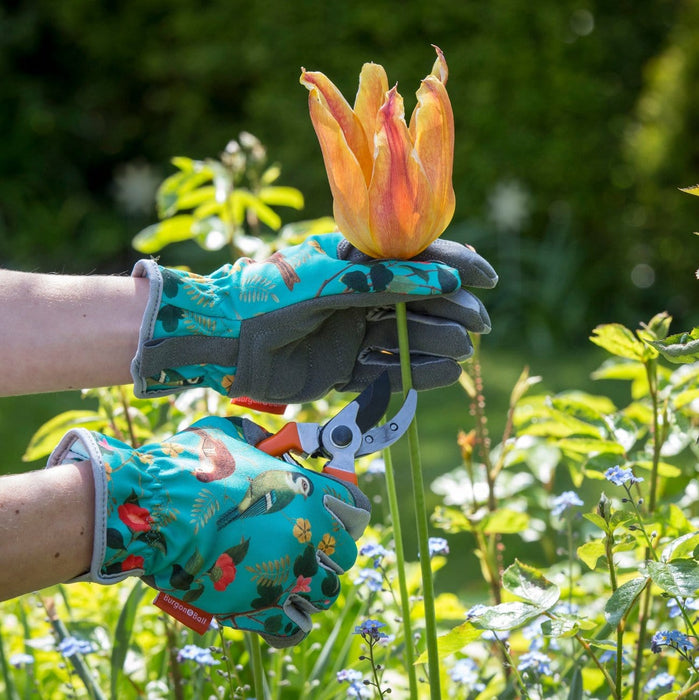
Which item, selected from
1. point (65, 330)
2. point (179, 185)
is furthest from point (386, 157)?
point (179, 185)

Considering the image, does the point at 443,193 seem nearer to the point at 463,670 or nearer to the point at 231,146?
the point at 463,670

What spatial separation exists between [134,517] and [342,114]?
569 mm

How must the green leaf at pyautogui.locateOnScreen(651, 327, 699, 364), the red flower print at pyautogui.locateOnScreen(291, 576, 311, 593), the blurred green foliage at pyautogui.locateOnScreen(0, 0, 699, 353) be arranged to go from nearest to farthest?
the green leaf at pyautogui.locateOnScreen(651, 327, 699, 364) → the red flower print at pyautogui.locateOnScreen(291, 576, 311, 593) → the blurred green foliage at pyautogui.locateOnScreen(0, 0, 699, 353)

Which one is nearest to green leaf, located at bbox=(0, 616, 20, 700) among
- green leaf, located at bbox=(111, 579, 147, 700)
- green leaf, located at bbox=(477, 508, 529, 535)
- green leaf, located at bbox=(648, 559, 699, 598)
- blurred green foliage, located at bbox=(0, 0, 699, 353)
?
green leaf, located at bbox=(111, 579, 147, 700)

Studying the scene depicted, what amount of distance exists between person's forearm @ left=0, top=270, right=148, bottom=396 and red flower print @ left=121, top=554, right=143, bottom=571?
1.22 ft

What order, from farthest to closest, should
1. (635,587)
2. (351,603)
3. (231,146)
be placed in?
1. (231,146)
2. (351,603)
3. (635,587)

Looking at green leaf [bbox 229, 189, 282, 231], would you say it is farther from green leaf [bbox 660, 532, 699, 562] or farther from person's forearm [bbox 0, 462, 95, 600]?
green leaf [bbox 660, 532, 699, 562]

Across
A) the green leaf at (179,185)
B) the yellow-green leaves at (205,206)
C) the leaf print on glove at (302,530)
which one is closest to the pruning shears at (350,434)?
the leaf print on glove at (302,530)

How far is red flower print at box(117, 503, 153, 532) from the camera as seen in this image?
1.09m

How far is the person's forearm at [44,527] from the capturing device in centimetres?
105

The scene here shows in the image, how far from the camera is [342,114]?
1.18 m

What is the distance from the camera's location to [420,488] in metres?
1.16

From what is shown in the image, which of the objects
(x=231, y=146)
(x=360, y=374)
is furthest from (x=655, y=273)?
(x=360, y=374)

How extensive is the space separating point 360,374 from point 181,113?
5.21m
